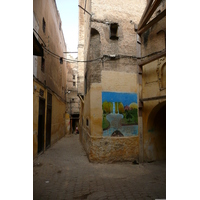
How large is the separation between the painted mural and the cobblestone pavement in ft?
4.95

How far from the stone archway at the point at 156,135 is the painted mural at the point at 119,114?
0.81 meters

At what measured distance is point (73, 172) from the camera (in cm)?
672

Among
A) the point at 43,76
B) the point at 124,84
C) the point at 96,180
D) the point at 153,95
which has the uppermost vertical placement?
the point at 43,76

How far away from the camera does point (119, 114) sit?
26.4 ft

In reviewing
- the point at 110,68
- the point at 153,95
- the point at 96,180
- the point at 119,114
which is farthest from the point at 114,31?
the point at 96,180

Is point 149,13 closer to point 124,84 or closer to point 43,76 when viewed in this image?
point 124,84

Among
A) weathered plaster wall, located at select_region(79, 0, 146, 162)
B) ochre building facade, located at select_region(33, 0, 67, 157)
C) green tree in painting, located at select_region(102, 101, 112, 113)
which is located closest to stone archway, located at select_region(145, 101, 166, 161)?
weathered plaster wall, located at select_region(79, 0, 146, 162)

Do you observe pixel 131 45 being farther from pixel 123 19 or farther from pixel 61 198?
pixel 61 198

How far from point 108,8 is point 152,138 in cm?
693

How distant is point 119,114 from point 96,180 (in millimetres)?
3204

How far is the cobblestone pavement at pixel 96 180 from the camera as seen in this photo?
4.73 meters

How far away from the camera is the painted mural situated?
7927 mm

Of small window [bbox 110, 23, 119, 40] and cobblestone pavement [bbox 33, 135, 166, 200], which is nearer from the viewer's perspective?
cobblestone pavement [bbox 33, 135, 166, 200]

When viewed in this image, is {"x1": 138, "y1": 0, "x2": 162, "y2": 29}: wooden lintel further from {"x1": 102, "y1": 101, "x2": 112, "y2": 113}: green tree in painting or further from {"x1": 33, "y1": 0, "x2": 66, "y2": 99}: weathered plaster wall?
{"x1": 33, "y1": 0, "x2": 66, "y2": 99}: weathered plaster wall
